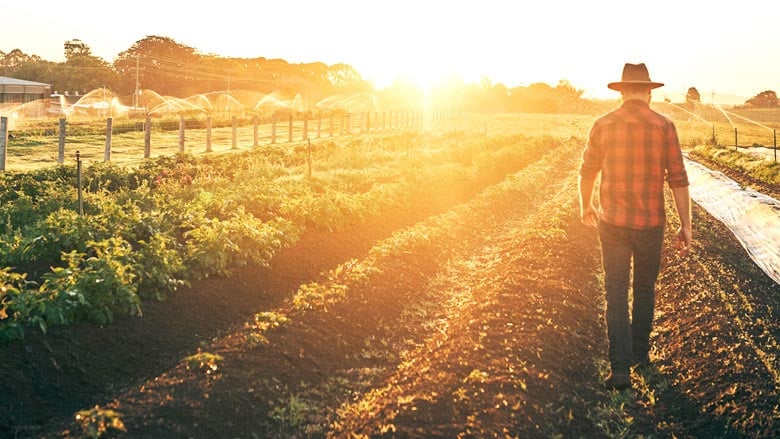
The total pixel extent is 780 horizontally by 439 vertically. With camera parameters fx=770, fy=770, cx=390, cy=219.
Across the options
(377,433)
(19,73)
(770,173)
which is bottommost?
(377,433)

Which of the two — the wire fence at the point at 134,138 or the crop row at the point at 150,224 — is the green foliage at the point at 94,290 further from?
the wire fence at the point at 134,138

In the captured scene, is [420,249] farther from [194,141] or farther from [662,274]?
[194,141]

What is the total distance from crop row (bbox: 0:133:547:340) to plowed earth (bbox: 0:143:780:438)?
0.82 feet

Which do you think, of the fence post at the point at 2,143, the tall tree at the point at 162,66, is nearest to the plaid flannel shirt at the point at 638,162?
the fence post at the point at 2,143

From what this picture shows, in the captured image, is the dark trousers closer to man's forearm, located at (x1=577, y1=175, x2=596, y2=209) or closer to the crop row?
man's forearm, located at (x1=577, y1=175, x2=596, y2=209)

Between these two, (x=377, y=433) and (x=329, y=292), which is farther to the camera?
(x=329, y=292)

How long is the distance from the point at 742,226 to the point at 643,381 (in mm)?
7907

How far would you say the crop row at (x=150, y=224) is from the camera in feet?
21.1

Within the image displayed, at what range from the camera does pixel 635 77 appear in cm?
575

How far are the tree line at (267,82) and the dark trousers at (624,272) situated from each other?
284ft

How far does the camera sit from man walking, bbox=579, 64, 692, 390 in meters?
5.70

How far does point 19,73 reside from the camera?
82.1 metres

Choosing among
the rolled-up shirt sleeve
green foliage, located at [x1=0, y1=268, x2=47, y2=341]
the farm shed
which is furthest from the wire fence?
the farm shed

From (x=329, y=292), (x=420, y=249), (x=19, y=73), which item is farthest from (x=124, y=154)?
(x=19, y=73)
